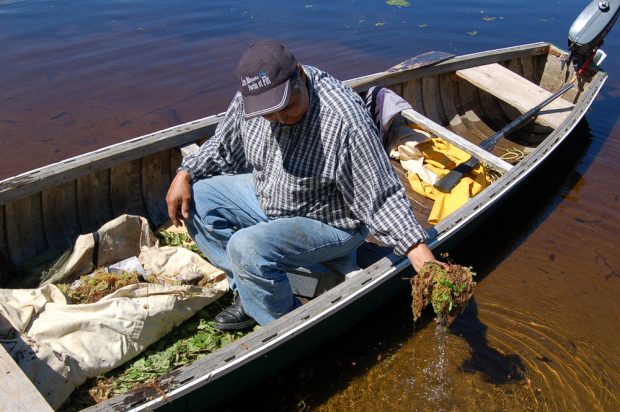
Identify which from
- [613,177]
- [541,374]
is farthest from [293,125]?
[613,177]

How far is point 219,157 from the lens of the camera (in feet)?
13.1

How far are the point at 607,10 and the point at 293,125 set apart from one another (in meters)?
5.88

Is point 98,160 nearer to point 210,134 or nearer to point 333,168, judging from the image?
point 210,134

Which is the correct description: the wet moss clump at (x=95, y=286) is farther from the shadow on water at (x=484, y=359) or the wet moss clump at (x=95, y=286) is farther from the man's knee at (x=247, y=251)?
the shadow on water at (x=484, y=359)

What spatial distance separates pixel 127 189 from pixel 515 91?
4.57m

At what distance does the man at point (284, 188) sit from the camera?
3.04 metres

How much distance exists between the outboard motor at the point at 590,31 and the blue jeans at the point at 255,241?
5028 millimetres

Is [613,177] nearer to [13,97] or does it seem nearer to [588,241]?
[588,241]

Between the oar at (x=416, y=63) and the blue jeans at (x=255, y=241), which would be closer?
the blue jeans at (x=255, y=241)

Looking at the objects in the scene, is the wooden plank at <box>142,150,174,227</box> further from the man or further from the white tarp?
the white tarp

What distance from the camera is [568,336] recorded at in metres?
4.86

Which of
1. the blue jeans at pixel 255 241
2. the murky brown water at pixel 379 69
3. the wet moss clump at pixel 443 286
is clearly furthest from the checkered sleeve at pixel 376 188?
the murky brown water at pixel 379 69

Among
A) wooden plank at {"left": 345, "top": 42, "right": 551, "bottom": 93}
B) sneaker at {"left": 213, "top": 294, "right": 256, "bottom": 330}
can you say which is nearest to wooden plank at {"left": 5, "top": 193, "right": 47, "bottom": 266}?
sneaker at {"left": 213, "top": 294, "right": 256, "bottom": 330}

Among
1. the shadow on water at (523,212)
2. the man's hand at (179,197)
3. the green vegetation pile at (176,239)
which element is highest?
the man's hand at (179,197)
